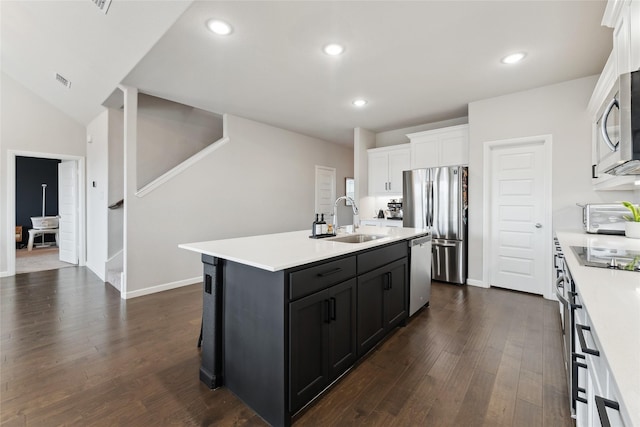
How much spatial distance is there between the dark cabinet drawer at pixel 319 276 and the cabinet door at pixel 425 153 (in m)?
3.39

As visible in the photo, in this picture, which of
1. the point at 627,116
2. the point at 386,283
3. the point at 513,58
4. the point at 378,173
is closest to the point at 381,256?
the point at 386,283

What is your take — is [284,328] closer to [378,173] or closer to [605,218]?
[605,218]

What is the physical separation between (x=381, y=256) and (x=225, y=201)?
10.4 feet

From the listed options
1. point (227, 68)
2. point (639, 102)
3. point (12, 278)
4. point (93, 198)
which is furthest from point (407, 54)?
point (12, 278)

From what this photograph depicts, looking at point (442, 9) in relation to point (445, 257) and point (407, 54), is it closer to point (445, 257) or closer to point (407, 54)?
point (407, 54)

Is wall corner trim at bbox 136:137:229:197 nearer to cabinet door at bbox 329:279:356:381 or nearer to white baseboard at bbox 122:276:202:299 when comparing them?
white baseboard at bbox 122:276:202:299

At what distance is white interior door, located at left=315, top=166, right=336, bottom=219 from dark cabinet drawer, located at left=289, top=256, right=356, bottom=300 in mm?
4496

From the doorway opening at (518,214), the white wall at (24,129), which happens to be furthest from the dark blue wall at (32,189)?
the doorway opening at (518,214)

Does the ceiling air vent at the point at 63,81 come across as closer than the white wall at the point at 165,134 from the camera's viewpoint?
Yes

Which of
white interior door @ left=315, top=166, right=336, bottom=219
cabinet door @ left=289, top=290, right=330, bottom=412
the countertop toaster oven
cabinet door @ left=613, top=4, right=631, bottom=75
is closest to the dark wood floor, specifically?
cabinet door @ left=289, top=290, right=330, bottom=412

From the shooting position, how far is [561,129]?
3.48m

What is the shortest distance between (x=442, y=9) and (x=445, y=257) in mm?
3198

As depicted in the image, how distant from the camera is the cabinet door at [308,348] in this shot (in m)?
1.54

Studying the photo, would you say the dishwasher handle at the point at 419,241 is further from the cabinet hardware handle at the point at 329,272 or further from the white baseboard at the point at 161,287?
the white baseboard at the point at 161,287
